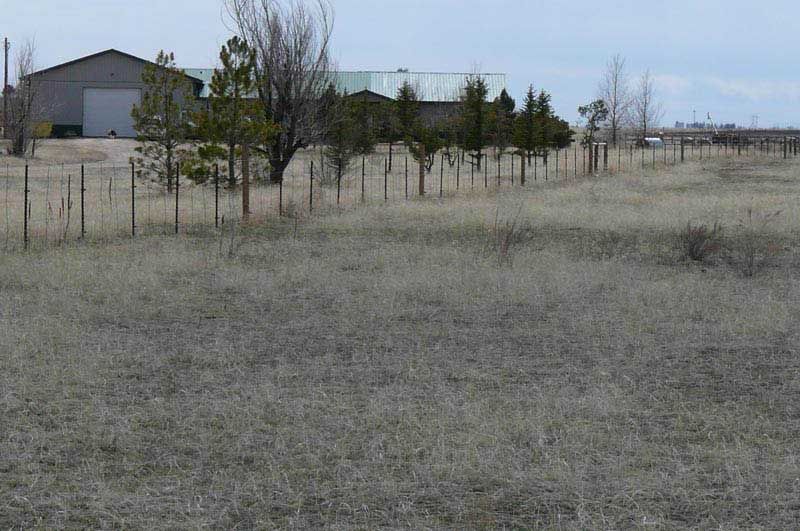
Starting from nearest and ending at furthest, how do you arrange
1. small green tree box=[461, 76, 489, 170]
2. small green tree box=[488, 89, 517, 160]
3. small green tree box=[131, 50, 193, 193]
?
small green tree box=[131, 50, 193, 193], small green tree box=[461, 76, 489, 170], small green tree box=[488, 89, 517, 160]

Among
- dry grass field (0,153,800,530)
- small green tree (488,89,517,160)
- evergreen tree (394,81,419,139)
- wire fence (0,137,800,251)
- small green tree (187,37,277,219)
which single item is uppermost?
evergreen tree (394,81,419,139)

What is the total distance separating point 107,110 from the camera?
64.1m

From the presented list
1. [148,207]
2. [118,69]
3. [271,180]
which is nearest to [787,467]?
[148,207]

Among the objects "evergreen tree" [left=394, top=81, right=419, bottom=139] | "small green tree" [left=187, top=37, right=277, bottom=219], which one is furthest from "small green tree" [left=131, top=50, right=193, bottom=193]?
"evergreen tree" [left=394, top=81, right=419, bottom=139]

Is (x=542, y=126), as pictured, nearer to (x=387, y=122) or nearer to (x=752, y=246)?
(x=387, y=122)

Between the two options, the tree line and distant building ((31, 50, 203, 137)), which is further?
distant building ((31, 50, 203, 137))

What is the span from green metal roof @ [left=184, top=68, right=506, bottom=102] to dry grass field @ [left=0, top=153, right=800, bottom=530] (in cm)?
5648

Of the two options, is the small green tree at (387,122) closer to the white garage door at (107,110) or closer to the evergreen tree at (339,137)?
the white garage door at (107,110)

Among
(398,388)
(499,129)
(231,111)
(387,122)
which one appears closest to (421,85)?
(387,122)

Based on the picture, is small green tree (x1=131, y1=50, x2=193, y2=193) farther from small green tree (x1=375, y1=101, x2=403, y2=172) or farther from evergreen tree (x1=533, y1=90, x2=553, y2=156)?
small green tree (x1=375, y1=101, x2=403, y2=172)

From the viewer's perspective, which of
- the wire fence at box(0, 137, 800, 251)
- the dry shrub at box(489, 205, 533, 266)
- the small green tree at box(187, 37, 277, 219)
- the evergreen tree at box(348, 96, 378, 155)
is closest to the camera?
the dry shrub at box(489, 205, 533, 266)

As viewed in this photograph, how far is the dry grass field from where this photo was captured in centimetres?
531

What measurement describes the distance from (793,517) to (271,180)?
25.4 m

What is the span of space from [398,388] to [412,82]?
6611 centimetres
